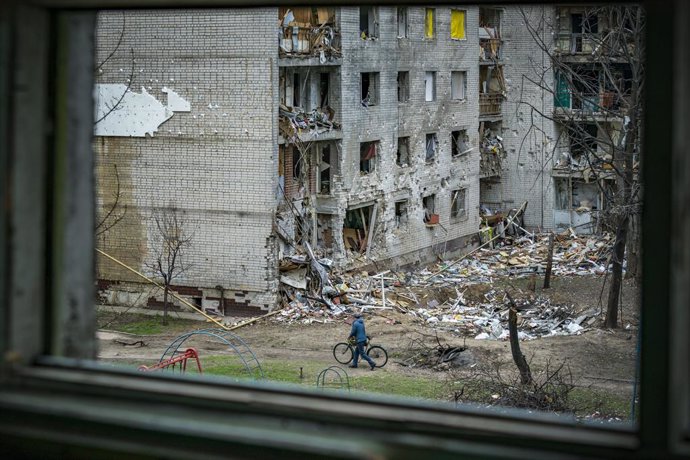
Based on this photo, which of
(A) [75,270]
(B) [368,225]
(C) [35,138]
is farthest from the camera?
(B) [368,225]

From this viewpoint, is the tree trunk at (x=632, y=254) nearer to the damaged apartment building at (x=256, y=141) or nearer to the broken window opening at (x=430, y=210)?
the damaged apartment building at (x=256, y=141)

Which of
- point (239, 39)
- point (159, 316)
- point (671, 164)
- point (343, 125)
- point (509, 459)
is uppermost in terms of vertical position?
point (239, 39)

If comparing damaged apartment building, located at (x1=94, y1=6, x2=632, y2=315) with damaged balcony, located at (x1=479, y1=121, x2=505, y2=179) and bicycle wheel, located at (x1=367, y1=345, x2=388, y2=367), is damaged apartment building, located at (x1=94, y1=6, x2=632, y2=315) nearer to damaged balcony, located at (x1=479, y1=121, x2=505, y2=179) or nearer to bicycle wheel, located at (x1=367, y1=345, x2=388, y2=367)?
bicycle wheel, located at (x1=367, y1=345, x2=388, y2=367)

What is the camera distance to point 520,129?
35.6 m

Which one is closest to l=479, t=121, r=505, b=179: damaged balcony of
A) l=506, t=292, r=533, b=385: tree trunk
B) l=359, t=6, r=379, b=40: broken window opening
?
l=359, t=6, r=379, b=40: broken window opening

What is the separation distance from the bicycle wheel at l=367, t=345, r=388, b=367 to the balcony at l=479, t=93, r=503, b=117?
17062mm

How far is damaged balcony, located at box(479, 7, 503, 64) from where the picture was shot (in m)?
33.8

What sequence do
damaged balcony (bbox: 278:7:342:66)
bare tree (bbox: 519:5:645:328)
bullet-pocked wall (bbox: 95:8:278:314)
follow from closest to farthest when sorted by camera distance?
bare tree (bbox: 519:5:645:328) → bullet-pocked wall (bbox: 95:8:278:314) → damaged balcony (bbox: 278:7:342:66)

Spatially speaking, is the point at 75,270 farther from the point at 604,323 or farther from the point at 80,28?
the point at 604,323

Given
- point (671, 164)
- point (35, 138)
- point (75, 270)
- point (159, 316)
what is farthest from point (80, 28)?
point (159, 316)

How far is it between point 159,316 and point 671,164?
2202 centimetres

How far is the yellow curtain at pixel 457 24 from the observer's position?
30891 millimetres

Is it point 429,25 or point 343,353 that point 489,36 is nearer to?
point 429,25

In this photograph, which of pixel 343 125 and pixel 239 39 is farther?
pixel 343 125
